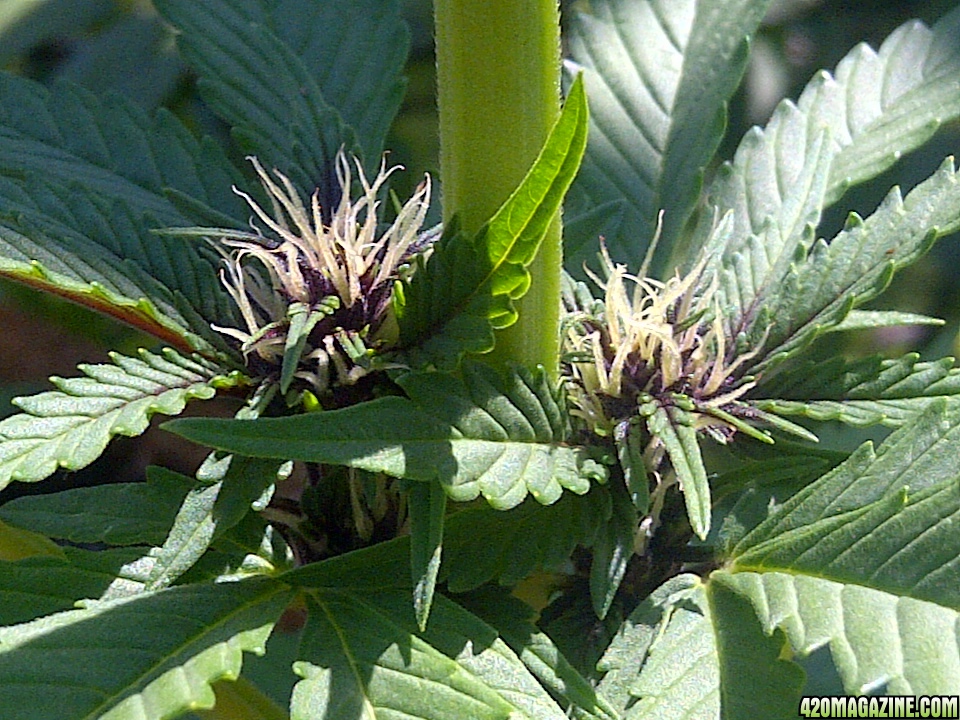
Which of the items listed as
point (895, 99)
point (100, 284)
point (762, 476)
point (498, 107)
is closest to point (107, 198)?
point (100, 284)

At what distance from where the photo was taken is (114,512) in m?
0.49

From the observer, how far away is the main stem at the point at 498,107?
1.42 feet

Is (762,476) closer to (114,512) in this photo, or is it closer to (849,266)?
(849,266)

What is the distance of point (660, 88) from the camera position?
0.71 m

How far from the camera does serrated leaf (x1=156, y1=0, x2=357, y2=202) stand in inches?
23.3

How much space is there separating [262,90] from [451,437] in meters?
0.28

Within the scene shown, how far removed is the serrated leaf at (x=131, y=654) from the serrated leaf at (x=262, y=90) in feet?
0.67

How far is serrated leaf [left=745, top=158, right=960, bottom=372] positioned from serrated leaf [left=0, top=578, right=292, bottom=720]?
0.24 m

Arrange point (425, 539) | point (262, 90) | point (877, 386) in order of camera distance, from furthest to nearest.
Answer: point (262, 90) < point (877, 386) < point (425, 539)

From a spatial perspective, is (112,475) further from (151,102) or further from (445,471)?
(445,471)

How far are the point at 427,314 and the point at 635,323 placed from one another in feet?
0.29

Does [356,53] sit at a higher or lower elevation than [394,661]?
higher

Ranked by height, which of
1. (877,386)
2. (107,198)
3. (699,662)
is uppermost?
(107,198)

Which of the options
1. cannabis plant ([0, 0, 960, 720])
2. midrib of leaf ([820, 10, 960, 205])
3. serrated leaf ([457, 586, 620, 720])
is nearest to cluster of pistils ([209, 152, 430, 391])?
cannabis plant ([0, 0, 960, 720])
